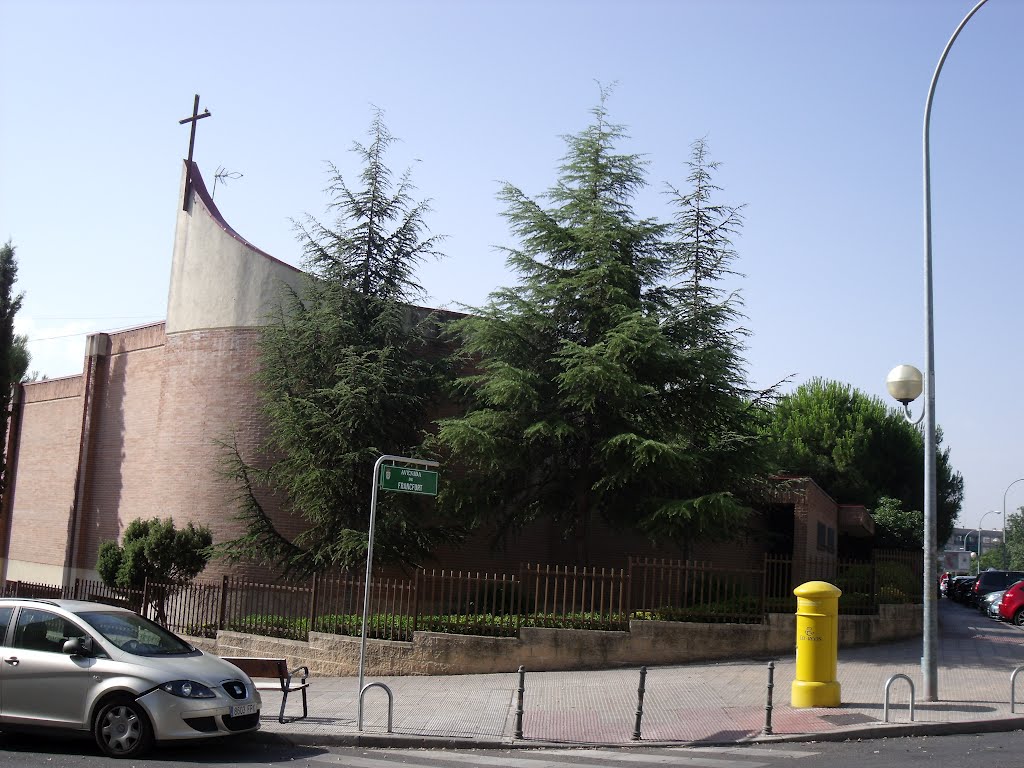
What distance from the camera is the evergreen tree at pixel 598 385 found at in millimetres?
18000

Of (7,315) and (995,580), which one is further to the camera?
(995,580)

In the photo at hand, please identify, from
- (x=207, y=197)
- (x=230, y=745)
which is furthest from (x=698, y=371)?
(x=207, y=197)

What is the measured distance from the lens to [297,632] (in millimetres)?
17531

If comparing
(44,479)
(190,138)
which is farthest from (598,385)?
(44,479)

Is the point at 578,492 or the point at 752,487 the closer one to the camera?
the point at 578,492

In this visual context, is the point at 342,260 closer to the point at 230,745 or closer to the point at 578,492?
the point at 578,492

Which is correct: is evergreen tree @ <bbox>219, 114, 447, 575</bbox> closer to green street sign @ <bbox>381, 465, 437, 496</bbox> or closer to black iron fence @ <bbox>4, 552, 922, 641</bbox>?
black iron fence @ <bbox>4, 552, 922, 641</bbox>

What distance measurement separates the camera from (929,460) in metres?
13.3

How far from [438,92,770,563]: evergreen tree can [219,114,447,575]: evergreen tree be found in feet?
4.09

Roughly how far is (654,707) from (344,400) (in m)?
8.99

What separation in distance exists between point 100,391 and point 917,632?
2209 cm

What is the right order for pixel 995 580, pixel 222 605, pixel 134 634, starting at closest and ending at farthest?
pixel 134 634, pixel 222 605, pixel 995 580

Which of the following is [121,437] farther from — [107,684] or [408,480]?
[107,684]

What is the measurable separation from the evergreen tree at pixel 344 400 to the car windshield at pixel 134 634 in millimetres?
7380
